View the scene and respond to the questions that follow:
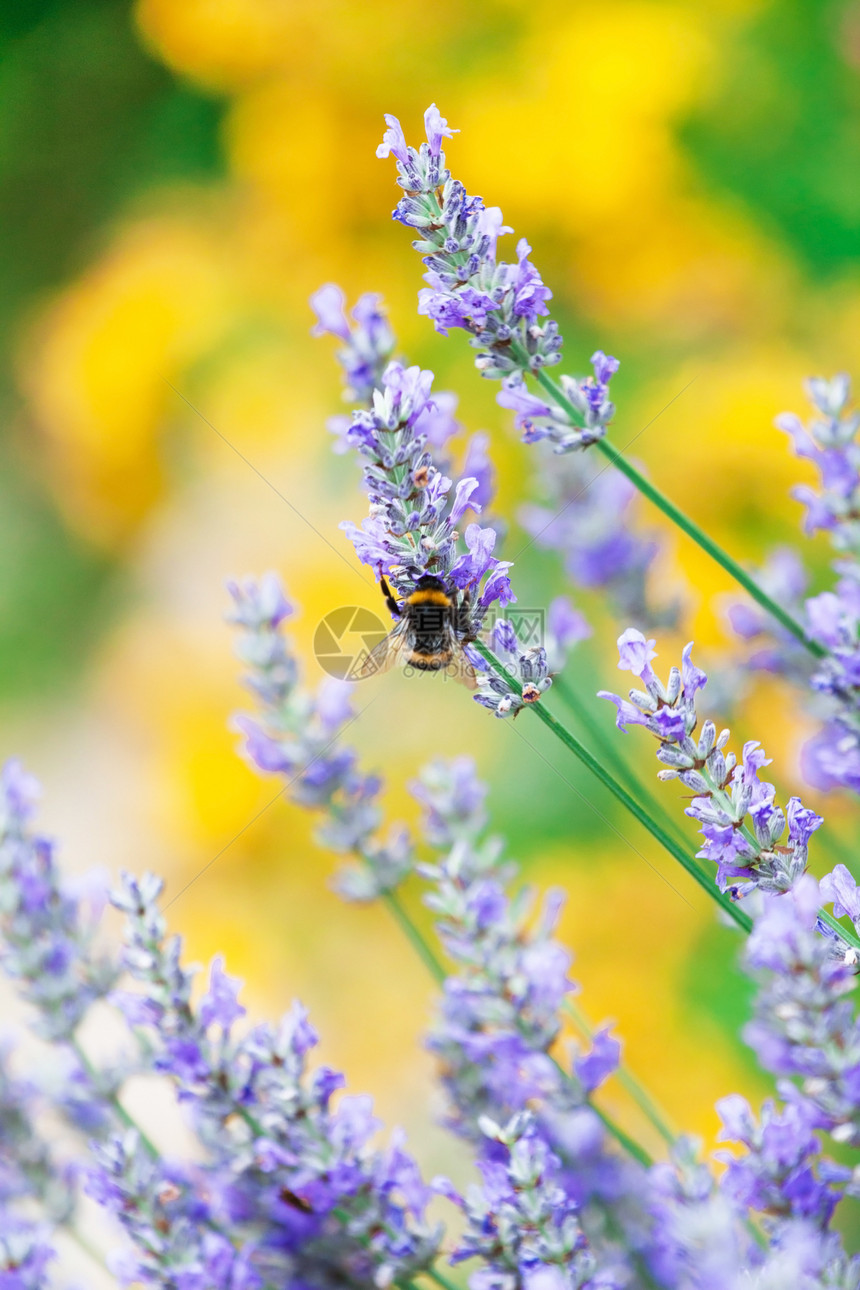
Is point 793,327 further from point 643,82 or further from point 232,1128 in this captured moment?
point 232,1128

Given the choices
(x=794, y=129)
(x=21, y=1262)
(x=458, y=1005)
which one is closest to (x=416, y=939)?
(x=458, y=1005)

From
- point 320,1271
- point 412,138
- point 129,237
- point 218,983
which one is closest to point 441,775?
point 218,983

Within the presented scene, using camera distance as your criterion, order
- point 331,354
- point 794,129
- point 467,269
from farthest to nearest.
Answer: point 331,354 → point 794,129 → point 467,269

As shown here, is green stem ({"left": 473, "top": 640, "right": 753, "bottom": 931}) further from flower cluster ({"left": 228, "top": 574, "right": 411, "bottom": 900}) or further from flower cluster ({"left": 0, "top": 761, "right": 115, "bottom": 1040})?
flower cluster ({"left": 0, "top": 761, "right": 115, "bottom": 1040})

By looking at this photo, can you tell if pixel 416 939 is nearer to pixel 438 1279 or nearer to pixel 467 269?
pixel 438 1279

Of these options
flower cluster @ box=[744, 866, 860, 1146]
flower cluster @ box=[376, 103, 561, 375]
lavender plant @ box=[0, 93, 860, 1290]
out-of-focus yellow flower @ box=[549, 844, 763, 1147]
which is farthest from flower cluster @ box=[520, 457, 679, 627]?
out-of-focus yellow flower @ box=[549, 844, 763, 1147]

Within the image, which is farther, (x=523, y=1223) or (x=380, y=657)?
(x=380, y=657)

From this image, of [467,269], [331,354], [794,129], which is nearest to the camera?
[467,269]
